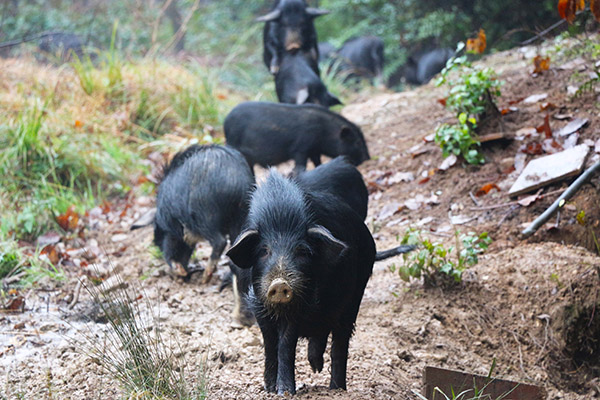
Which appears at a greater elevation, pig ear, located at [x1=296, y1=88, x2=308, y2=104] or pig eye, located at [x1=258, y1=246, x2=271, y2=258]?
pig eye, located at [x1=258, y1=246, x2=271, y2=258]

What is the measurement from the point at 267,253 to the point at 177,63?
32.3 feet

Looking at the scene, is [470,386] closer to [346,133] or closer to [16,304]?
[16,304]

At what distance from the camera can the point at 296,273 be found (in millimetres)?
2812

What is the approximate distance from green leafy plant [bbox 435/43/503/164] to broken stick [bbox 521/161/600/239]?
127 centimetres

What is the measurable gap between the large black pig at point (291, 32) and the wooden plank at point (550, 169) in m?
4.75

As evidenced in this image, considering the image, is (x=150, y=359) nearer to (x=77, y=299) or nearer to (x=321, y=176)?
(x=321, y=176)

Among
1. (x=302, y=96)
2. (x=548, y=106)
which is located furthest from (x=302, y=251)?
(x=302, y=96)

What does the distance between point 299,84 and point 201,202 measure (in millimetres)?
4654

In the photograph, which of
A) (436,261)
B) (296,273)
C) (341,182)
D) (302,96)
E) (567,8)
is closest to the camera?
(296,273)

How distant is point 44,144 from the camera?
25.7 ft

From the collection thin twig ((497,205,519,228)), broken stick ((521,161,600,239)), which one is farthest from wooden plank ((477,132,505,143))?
broken stick ((521,161,600,239))

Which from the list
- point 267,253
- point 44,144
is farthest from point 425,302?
point 44,144

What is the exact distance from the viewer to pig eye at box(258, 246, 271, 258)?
9.65 feet

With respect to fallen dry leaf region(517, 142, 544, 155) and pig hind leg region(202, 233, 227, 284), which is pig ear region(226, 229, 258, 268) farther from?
fallen dry leaf region(517, 142, 544, 155)
